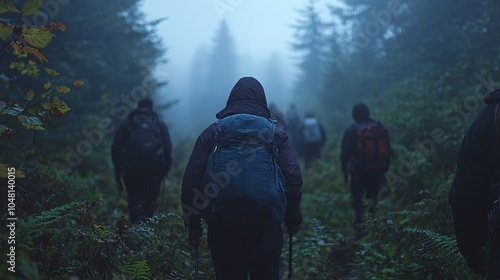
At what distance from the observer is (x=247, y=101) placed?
376 centimetres

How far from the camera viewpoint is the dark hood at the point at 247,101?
368 centimetres

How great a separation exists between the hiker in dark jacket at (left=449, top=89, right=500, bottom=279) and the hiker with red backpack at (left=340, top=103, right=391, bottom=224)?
4133 mm

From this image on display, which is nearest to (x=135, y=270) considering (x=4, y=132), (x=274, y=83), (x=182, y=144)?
(x=4, y=132)

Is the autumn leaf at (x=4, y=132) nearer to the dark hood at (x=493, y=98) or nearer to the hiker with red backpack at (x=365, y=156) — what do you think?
the dark hood at (x=493, y=98)

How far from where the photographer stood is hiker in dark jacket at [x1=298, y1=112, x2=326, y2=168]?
1348 cm

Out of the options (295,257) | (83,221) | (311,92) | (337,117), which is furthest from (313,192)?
(311,92)

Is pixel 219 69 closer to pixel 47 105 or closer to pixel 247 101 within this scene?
pixel 247 101

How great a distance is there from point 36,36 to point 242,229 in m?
2.38

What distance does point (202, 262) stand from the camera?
5.32 m

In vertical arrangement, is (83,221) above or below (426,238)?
above

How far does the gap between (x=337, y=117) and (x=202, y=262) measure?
1804 centimetres

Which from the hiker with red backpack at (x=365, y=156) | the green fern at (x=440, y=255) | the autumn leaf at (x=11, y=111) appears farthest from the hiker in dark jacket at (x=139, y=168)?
the green fern at (x=440, y=255)

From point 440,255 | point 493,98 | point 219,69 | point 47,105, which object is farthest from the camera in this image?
point 219,69

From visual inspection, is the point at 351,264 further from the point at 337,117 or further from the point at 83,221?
the point at 337,117
